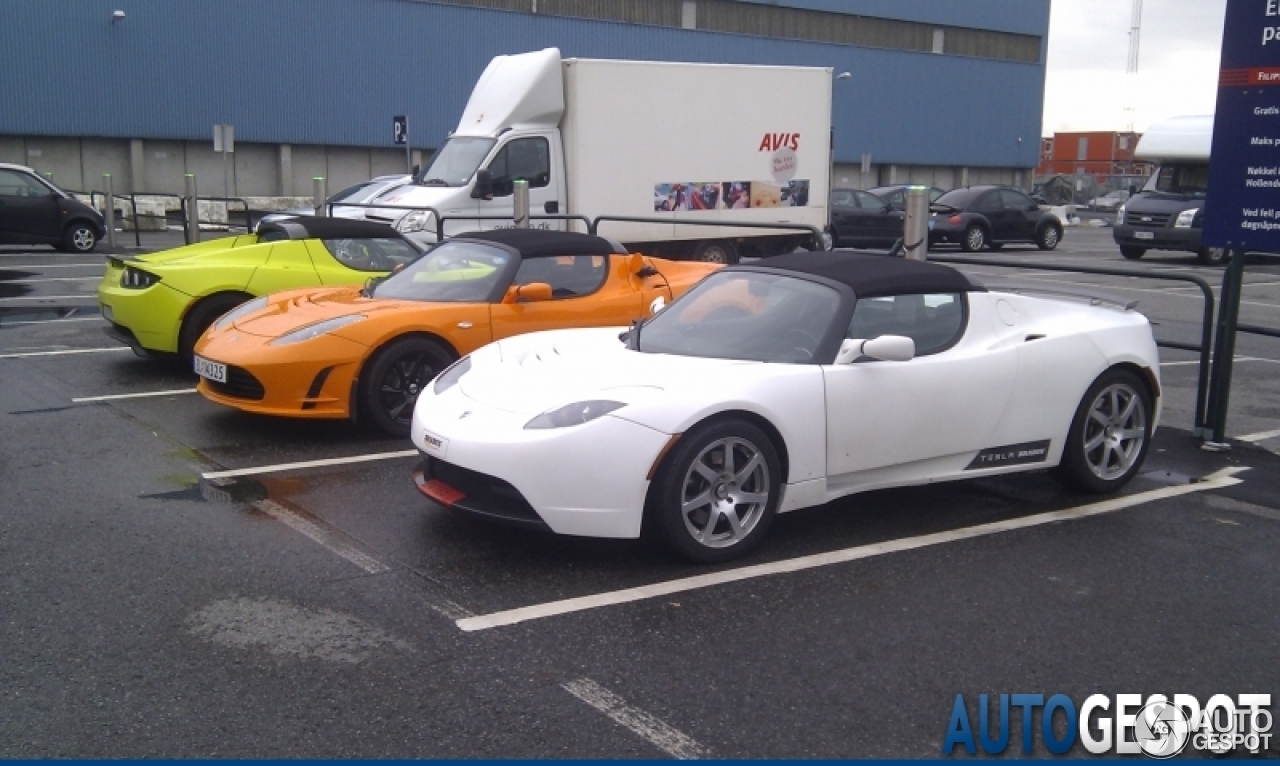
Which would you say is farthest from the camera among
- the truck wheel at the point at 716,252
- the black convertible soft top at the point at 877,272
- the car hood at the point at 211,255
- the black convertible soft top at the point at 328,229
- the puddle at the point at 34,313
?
the truck wheel at the point at 716,252

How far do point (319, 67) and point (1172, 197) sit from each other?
2731 centimetres

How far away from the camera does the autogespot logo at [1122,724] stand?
12.9 ft

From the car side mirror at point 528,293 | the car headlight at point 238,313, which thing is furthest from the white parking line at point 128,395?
the car side mirror at point 528,293

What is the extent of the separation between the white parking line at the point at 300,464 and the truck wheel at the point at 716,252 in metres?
10.7

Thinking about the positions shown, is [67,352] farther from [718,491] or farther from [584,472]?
[718,491]

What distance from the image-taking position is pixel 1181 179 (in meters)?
26.6

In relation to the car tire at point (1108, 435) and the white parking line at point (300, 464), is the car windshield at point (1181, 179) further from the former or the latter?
the white parking line at point (300, 464)

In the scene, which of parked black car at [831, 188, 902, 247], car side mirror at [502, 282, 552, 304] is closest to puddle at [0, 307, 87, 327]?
car side mirror at [502, 282, 552, 304]

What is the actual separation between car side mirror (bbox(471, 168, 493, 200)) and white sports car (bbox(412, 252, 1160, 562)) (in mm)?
10079

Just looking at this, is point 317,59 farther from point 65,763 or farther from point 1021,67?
point 65,763

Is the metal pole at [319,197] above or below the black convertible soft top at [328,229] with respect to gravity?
above

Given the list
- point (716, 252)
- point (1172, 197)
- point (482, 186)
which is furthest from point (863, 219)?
point (482, 186)

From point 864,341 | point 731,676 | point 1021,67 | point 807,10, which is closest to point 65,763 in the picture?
point 731,676

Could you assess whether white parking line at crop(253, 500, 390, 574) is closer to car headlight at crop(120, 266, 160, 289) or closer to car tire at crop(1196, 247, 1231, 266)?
car headlight at crop(120, 266, 160, 289)
